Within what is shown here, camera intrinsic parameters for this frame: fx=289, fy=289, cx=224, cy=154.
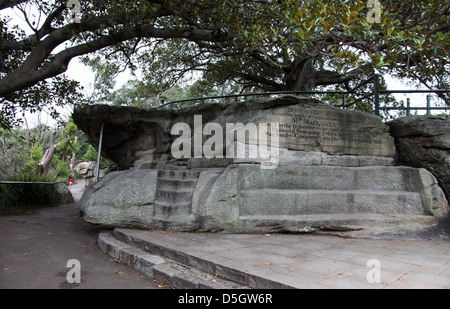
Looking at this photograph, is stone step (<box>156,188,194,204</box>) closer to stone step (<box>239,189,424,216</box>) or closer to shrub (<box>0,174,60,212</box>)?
stone step (<box>239,189,424,216</box>)

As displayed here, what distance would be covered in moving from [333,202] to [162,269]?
3016mm

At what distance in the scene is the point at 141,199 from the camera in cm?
466

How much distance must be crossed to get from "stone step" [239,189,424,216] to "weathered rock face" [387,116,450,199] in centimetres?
79

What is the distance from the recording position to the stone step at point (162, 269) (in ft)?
8.93

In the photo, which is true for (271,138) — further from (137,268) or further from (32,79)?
(32,79)

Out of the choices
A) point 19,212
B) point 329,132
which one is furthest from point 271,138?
point 19,212

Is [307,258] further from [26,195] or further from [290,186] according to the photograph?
[26,195]

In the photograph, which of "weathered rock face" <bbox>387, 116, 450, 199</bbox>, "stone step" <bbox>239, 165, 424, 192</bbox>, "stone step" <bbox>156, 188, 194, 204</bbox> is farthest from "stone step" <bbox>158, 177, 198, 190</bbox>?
"weathered rock face" <bbox>387, 116, 450, 199</bbox>

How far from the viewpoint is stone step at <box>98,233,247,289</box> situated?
272 cm

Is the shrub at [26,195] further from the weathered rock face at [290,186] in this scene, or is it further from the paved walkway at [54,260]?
the weathered rock face at [290,186]

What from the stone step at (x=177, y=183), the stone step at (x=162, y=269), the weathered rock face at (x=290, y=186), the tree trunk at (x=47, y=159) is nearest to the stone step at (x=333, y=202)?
the weathered rock face at (x=290, y=186)

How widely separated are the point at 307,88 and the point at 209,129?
585cm

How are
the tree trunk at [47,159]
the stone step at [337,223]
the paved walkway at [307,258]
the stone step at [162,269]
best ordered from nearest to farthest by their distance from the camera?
the paved walkway at [307,258], the stone step at [162,269], the stone step at [337,223], the tree trunk at [47,159]

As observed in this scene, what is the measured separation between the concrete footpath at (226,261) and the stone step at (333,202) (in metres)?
0.43
